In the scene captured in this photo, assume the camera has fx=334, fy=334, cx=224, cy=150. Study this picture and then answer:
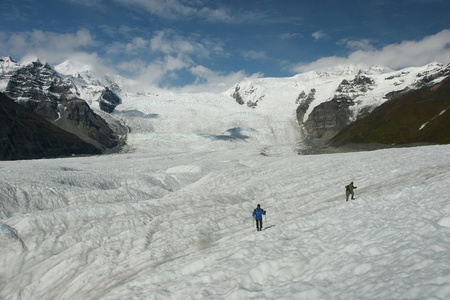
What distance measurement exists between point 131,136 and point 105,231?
17187cm

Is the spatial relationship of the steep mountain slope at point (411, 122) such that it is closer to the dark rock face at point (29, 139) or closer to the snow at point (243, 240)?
the snow at point (243, 240)

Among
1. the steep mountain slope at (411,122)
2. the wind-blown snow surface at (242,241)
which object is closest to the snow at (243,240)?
the wind-blown snow surface at (242,241)

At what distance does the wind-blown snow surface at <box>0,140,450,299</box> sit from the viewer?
35.3 ft

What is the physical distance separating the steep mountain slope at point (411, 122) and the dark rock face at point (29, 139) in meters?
124

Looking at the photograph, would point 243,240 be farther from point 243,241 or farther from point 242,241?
point 243,241

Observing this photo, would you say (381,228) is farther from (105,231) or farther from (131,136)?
(131,136)

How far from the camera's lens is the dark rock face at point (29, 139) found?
134 m

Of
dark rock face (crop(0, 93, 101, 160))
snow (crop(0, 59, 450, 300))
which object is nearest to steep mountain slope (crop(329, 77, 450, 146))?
snow (crop(0, 59, 450, 300))

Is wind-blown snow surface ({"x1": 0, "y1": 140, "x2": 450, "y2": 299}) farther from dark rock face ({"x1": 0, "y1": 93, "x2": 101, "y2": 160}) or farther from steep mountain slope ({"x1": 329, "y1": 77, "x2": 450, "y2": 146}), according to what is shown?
dark rock face ({"x1": 0, "y1": 93, "x2": 101, "y2": 160})

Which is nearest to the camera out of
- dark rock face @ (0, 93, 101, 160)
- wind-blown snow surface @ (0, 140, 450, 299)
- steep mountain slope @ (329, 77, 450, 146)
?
wind-blown snow surface @ (0, 140, 450, 299)

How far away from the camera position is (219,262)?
15.8 metres

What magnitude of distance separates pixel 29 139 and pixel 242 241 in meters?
152

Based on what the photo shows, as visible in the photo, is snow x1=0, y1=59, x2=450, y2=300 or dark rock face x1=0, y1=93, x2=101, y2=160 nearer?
snow x1=0, y1=59, x2=450, y2=300

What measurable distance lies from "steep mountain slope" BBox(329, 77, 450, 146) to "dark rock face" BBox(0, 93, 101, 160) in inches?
4876
